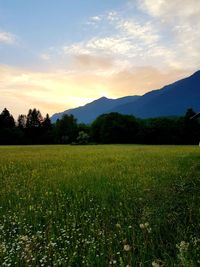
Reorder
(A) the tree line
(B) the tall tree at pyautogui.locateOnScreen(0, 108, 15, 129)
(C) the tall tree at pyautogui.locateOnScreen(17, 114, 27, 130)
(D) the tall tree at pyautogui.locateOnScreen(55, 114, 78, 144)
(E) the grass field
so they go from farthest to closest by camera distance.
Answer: (C) the tall tree at pyautogui.locateOnScreen(17, 114, 27, 130) < (D) the tall tree at pyautogui.locateOnScreen(55, 114, 78, 144) < (B) the tall tree at pyautogui.locateOnScreen(0, 108, 15, 129) < (A) the tree line < (E) the grass field

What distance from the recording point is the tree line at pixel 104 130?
11462 centimetres

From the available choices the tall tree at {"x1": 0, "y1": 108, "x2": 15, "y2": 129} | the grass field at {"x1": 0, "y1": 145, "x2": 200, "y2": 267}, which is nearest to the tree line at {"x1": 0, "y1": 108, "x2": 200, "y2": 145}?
the tall tree at {"x1": 0, "y1": 108, "x2": 15, "y2": 129}

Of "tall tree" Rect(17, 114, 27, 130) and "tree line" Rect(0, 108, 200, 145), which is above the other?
"tall tree" Rect(17, 114, 27, 130)

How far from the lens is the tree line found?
4513 inches

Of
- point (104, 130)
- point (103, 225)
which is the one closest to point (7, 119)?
point (104, 130)

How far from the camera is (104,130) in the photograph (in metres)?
128

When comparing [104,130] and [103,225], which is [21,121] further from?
[103,225]

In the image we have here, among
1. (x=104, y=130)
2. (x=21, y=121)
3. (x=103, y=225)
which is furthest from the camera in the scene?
(x=21, y=121)

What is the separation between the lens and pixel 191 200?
9.66 metres

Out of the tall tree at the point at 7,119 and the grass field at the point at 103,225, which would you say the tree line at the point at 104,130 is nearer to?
the tall tree at the point at 7,119

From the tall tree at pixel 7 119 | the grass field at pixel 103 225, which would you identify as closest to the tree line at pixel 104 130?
the tall tree at pixel 7 119

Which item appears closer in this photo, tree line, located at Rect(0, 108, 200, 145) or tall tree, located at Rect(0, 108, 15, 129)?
tree line, located at Rect(0, 108, 200, 145)

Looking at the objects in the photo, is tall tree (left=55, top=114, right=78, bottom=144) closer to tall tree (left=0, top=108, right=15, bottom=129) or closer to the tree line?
the tree line

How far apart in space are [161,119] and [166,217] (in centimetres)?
12077
